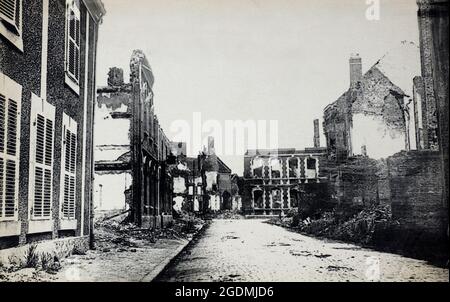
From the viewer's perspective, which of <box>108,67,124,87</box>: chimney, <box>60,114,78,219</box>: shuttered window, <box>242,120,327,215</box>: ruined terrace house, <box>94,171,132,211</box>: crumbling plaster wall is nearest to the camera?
<box>60,114,78,219</box>: shuttered window

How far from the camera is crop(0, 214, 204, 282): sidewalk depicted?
653 cm

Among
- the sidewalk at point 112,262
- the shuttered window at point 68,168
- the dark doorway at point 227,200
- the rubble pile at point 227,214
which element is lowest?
the rubble pile at point 227,214

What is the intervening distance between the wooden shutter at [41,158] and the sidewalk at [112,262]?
0.96 m

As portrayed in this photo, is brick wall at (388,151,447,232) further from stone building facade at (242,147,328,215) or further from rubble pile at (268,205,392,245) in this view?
stone building facade at (242,147,328,215)

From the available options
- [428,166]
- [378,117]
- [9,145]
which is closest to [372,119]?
[378,117]

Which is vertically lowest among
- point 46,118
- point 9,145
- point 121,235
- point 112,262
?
point 112,262

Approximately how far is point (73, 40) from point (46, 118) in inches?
83.9

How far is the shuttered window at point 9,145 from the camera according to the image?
604 cm

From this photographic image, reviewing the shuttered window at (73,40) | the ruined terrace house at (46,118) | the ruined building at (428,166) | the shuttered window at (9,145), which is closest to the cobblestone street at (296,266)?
the ruined building at (428,166)

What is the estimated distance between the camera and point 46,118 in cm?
743

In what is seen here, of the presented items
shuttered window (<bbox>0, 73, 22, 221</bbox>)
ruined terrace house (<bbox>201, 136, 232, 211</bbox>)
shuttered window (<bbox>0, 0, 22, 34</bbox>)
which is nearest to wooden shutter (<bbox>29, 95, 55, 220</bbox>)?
shuttered window (<bbox>0, 73, 22, 221</bbox>)

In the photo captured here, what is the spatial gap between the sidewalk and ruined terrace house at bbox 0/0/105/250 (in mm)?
478

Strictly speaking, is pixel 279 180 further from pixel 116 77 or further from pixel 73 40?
pixel 73 40

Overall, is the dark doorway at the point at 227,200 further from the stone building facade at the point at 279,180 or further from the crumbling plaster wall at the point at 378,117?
the crumbling plaster wall at the point at 378,117
